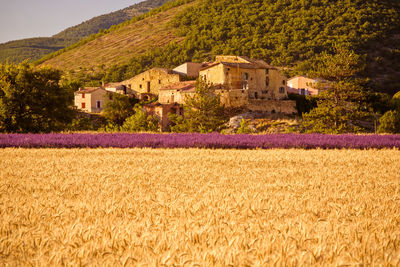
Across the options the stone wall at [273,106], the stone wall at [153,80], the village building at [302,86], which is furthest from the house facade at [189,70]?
the stone wall at [273,106]

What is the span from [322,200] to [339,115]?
96.1 feet

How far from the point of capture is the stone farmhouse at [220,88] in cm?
4859

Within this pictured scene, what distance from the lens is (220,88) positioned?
168 feet

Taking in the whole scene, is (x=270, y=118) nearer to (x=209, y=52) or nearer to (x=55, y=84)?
(x=55, y=84)

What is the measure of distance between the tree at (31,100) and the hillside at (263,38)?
6401 cm

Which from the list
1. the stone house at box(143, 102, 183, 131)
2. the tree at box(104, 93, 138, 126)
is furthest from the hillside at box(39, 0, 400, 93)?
the tree at box(104, 93, 138, 126)

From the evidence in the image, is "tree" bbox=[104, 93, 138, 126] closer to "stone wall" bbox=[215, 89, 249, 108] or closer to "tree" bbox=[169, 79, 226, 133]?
"stone wall" bbox=[215, 89, 249, 108]

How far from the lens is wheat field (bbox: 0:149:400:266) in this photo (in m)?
3.65

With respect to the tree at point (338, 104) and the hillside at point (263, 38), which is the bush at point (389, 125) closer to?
the tree at point (338, 104)

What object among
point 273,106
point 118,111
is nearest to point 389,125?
point 273,106

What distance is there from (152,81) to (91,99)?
9.99 m

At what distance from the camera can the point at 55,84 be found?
30828mm

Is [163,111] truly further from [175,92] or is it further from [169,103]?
[175,92]

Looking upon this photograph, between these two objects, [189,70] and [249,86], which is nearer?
[249,86]
